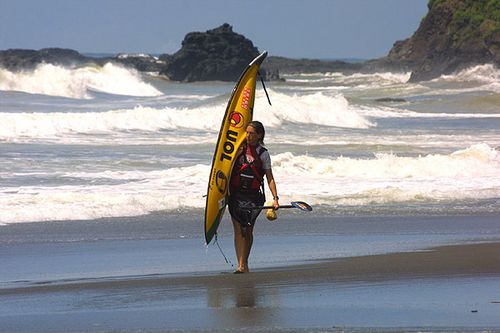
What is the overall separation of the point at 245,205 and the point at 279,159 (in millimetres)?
8481

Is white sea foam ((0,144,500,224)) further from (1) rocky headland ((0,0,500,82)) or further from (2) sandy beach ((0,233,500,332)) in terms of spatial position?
(1) rocky headland ((0,0,500,82))

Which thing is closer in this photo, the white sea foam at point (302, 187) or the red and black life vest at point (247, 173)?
the red and black life vest at point (247, 173)

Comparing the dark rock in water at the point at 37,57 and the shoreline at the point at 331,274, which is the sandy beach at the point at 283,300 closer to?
the shoreline at the point at 331,274

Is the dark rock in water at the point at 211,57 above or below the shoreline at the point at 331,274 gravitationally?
below

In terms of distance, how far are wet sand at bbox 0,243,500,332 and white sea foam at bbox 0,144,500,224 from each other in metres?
4.04

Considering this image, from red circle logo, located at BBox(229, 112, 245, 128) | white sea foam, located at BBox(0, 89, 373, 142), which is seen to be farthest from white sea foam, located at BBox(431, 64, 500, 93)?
red circle logo, located at BBox(229, 112, 245, 128)

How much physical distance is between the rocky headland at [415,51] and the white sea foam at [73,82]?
10.0 meters

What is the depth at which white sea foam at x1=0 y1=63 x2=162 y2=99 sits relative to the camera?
53.8 metres

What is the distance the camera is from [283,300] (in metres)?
6.45

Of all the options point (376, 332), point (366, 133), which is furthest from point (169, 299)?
point (366, 133)

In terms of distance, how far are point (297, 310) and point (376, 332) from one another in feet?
2.32

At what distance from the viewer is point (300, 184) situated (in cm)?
1422

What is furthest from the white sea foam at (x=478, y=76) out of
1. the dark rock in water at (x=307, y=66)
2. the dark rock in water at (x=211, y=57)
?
the dark rock in water at (x=307, y=66)

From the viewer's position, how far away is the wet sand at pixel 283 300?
5.80 metres
